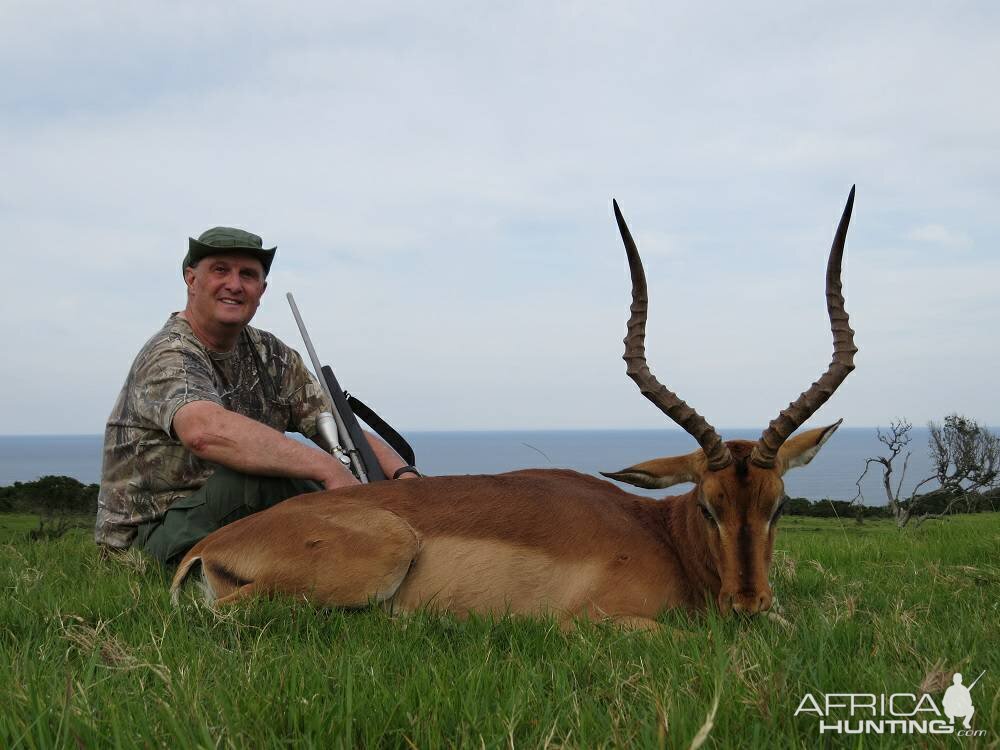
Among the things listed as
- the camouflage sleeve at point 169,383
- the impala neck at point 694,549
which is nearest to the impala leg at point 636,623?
the impala neck at point 694,549

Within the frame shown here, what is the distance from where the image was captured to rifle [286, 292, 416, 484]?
7051 mm

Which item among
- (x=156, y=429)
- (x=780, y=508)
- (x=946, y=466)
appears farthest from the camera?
(x=946, y=466)

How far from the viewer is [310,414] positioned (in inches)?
293

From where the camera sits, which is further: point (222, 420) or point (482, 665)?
point (222, 420)

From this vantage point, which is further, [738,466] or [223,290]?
[223,290]

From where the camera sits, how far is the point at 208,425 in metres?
5.53

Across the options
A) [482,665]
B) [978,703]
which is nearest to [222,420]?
[482,665]

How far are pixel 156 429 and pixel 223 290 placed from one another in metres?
Result: 1.10

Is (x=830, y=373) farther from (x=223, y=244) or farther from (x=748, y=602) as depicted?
(x=223, y=244)

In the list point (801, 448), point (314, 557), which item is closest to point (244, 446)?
point (314, 557)

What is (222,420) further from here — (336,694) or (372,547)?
(336,694)

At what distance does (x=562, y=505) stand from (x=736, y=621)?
1.17 metres

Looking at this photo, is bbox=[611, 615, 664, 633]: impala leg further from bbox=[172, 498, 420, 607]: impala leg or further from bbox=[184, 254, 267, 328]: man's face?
bbox=[184, 254, 267, 328]: man's face

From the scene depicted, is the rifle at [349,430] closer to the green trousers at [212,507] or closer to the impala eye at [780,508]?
the green trousers at [212,507]
